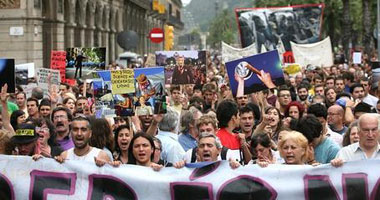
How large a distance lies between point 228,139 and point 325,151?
107 centimetres

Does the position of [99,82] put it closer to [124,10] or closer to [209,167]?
[209,167]

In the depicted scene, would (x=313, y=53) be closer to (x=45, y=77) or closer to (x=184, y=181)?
(x=45, y=77)

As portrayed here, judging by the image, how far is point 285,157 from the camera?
25.6 ft

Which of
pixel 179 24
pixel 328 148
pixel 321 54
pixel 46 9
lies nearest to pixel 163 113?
pixel 328 148

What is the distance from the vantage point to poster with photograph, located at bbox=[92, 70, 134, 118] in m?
10.6

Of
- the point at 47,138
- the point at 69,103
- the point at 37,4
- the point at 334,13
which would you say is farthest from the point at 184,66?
the point at 334,13

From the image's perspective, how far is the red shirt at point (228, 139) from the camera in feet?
30.9

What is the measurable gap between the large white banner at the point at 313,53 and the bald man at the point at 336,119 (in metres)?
17.1

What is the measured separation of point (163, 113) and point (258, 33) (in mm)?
18850

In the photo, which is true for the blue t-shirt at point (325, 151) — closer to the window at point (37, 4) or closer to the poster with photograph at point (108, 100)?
the poster with photograph at point (108, 100)

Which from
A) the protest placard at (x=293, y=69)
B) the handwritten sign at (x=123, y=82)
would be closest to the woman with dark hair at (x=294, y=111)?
the handwritten sign at (x=123, y=82)

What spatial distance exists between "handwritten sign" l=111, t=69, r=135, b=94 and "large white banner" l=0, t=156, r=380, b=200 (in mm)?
2949

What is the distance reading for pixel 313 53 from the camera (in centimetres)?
2838

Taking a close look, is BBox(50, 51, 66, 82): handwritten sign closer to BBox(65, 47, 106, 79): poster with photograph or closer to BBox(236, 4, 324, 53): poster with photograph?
BBox(65, 47, 106, 79): poster with photograph
